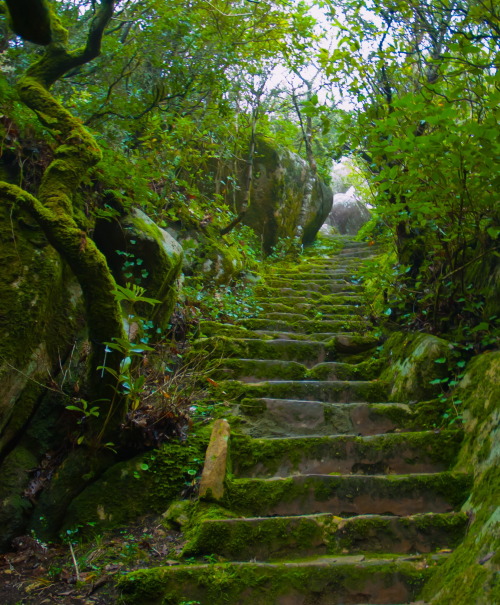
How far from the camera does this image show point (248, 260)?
8055 millimetres

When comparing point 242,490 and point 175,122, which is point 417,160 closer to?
point 242,490

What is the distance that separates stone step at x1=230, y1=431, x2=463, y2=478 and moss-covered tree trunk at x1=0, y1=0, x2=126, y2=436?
95cm

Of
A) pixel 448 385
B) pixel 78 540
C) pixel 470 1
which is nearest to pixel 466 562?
pixel 448 385

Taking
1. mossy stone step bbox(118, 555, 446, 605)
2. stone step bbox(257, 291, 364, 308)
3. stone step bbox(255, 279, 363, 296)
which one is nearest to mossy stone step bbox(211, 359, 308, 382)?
stone step bbox(257, 291, 364, 308)

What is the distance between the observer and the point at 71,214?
10.1 feet

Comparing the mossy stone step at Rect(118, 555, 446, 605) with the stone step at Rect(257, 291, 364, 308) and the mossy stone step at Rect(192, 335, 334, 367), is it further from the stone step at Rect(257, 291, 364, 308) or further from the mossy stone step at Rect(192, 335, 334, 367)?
the stone step at Rect(257, 291, 364, 308)

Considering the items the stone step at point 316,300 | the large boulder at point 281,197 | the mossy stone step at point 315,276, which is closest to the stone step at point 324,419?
the stone step at point 316,300

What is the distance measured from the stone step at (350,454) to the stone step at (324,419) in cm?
30

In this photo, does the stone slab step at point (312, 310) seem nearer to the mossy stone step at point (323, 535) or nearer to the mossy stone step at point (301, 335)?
the mossy stone step at point (301, 335)

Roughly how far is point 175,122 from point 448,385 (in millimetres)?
4998

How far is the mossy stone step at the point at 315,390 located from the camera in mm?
3947

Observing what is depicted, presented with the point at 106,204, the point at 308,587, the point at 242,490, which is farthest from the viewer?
the point at 106,204

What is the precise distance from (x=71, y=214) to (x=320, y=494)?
2289mm

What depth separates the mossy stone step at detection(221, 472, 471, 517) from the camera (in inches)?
105
